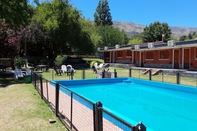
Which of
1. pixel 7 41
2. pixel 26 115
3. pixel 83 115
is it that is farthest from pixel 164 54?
pixel 83 115

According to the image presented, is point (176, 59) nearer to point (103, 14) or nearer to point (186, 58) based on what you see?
point (186, 58)

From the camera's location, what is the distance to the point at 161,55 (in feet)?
76.2

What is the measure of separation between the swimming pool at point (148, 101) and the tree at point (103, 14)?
5143 cm

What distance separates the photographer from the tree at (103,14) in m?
64.5

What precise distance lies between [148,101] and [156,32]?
146 ft

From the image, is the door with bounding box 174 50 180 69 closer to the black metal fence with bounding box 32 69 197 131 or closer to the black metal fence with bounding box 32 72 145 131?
the black metal fence with bounding box 32 69 197 131

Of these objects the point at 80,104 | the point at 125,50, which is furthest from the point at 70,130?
the point at 125,50

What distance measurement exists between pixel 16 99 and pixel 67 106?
11.2 ft

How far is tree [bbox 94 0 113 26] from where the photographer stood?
64.5 meters

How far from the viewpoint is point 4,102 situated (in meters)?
7.41

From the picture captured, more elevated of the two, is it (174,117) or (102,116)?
(102,116)

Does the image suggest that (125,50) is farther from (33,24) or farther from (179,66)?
(33,24)

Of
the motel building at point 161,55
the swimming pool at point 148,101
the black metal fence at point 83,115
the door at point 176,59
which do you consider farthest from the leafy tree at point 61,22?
the black metal fence at point 83,115

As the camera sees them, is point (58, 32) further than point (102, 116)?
Yes
